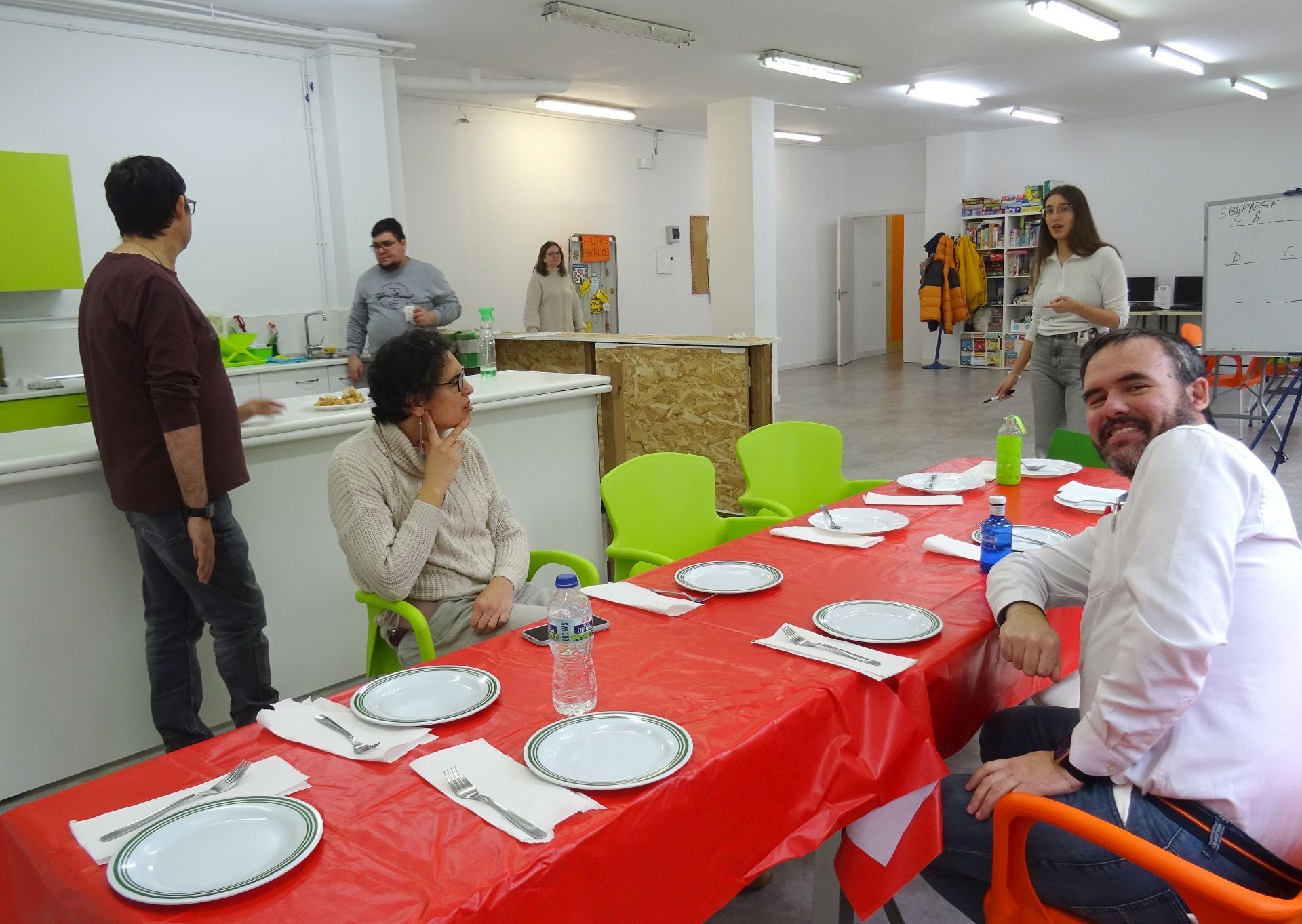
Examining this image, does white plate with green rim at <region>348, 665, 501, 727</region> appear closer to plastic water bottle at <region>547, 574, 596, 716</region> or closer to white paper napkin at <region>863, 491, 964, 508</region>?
plastic water bottle at <region>547, 574, 596, 716</region>

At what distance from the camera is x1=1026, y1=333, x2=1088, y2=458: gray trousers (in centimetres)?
412

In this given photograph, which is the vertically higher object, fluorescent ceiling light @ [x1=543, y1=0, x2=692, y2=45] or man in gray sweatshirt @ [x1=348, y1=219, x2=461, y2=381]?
fluorescent ceiling light @ [x1=543, y1=0, x2=692, y2=45]

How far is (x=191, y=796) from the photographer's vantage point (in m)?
1.24

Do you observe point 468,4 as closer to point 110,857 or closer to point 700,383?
point 700,383

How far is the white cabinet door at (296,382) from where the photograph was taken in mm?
5590

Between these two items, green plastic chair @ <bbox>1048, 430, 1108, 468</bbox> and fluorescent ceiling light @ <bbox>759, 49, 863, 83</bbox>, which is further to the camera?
fluorescent ceiling light @ <bbox>759, 49, 863, 83</bbox>

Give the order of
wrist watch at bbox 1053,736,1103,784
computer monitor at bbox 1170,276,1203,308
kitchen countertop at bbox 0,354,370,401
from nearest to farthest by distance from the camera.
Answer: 1. wrist watch at bbox 1053,736,1103,784
2. kitchen countertop at bbox 0,354,370,401
3. computer monitor at bbox 1170,276,1203,308

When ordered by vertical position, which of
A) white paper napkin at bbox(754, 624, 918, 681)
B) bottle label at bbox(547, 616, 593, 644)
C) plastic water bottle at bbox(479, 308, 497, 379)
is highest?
plastic water bottle at bbox(479, 308, 497, 379)

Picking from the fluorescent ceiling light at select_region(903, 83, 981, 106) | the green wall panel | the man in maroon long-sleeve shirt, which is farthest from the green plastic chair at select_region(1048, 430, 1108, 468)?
the fluorescent ceiling light at select_region(903, 83, 981, 106)

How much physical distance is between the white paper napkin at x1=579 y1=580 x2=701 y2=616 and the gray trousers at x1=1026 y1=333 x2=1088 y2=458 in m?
2.72

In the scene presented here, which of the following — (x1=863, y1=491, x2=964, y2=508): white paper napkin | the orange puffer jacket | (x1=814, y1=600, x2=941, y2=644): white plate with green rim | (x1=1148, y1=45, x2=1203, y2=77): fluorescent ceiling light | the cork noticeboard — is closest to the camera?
(x1=814, y1=600, x2=941, y2=644): white plate with green rim

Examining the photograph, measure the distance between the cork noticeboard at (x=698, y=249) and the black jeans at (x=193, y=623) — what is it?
8957 millimetres

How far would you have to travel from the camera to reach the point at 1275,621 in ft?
4.47

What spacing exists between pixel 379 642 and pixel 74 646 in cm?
94
